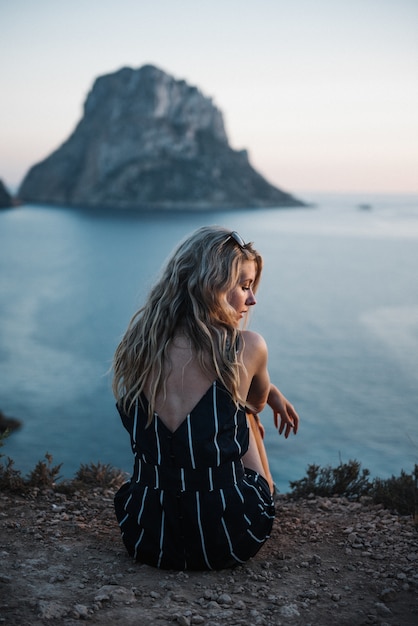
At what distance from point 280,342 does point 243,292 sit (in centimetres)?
3017

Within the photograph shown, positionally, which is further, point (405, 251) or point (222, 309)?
point (405, 251)

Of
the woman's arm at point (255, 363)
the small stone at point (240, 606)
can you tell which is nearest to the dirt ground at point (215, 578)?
the small stone at point (240, 606)

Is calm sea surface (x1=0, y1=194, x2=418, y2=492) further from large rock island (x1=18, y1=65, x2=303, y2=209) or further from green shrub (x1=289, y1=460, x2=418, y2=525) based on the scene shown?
large rock island (x1=18, y1=65, x2=303, y2=209)

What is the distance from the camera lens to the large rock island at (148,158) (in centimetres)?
13588

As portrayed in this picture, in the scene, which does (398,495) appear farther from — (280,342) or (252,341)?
(280,342)

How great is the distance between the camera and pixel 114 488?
4582 mm

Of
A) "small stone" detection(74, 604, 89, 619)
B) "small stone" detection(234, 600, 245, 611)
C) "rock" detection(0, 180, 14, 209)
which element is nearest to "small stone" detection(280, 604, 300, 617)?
"small stone" detection(234, 600, 245, 611)

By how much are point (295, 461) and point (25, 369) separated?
1556 centimetres

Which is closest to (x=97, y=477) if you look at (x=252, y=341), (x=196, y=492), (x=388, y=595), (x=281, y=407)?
(x=281, y=407)

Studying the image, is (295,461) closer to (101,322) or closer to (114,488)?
(114,488)

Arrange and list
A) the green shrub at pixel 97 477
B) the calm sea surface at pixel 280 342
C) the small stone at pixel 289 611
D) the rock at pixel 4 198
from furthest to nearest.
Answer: the rock at pixel 4 198 → the calm sea surface at pixel 280 342 → the green shrub at pixel 97 477 → the small stone at pixel 289 611

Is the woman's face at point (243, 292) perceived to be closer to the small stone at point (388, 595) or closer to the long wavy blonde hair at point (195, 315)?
the long wavy blonde hair at point (195, 315)

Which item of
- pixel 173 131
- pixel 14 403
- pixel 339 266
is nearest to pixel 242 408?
pixel 14 403

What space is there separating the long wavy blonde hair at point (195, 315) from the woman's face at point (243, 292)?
0.18 feet
